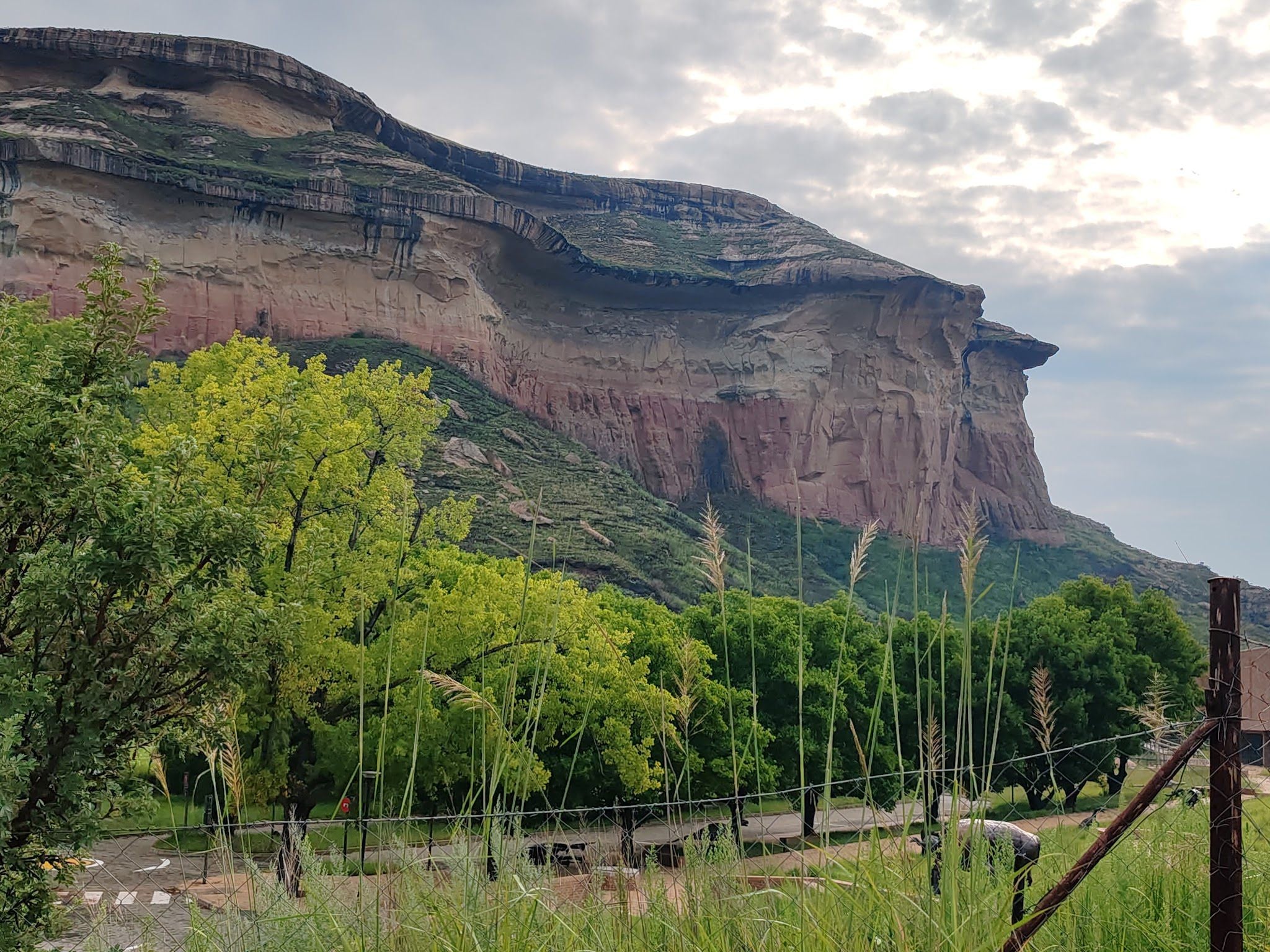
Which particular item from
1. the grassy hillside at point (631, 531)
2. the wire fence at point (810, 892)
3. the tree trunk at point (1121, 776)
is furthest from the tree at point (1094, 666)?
the wire fence at point (810, 892)

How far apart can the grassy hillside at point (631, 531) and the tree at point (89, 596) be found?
24888 mm

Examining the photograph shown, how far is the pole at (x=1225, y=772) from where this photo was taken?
2.96 metres

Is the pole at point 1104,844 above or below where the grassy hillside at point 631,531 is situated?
below

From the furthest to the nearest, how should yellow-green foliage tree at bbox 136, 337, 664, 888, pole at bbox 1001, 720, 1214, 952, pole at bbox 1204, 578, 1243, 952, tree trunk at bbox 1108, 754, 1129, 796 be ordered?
yellow-green foliage tree at bbox 136, 337, 664, 888, tree trunk at bbox 1108, 754, 1129, 796, pole at bbox 1204, 578, 1243, 952, pole at bbox 1001, 720, 1214, 952

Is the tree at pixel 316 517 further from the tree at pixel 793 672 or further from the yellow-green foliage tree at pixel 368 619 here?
the tree at pixel 793 672

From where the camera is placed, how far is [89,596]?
586cm

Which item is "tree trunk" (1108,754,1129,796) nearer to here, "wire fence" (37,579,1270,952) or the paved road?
"wire fence" (37,579,1270,952)

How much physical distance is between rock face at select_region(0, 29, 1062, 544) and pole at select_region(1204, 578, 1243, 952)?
49.0 m

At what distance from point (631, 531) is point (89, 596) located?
44.7 m

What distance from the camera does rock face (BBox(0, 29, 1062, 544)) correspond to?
53625mm

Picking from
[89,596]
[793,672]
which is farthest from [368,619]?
[793,672]

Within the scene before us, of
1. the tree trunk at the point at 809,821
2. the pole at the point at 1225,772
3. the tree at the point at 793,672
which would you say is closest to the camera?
the tree trunk at the point at 809,821

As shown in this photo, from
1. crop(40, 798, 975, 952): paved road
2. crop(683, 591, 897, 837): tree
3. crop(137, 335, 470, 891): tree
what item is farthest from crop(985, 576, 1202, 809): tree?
crop(137, 335, 470, 891): tree

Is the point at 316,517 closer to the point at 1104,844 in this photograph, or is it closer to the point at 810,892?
the point at 810,892
